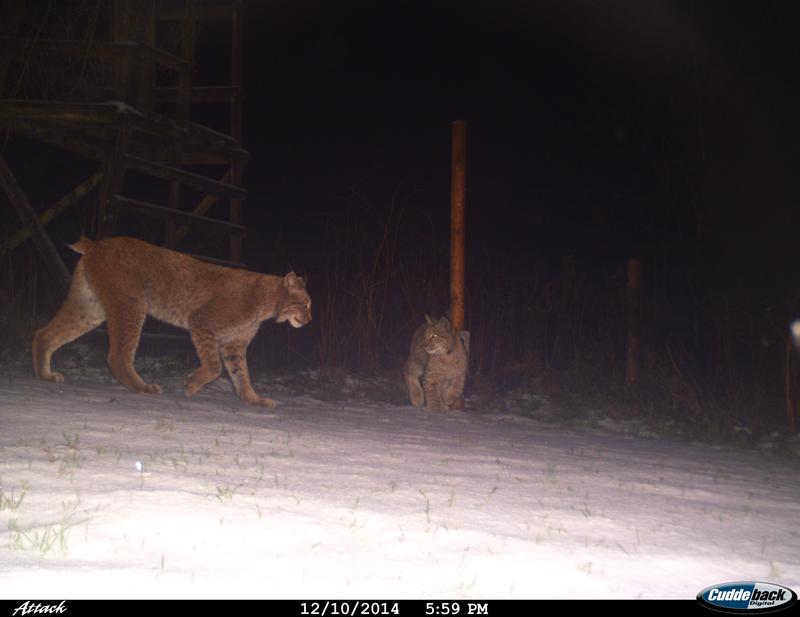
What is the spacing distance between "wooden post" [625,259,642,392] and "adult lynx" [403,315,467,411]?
2.38 m

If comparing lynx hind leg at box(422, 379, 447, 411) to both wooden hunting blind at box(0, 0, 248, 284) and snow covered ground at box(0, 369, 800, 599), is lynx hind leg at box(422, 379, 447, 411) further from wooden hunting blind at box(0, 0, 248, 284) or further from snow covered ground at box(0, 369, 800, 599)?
snow covered ground at box(0, 369, 800, 599)

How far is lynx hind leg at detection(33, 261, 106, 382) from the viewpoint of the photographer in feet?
21.5

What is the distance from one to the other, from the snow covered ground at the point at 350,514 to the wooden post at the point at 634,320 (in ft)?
13.7

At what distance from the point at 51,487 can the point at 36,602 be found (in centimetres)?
109

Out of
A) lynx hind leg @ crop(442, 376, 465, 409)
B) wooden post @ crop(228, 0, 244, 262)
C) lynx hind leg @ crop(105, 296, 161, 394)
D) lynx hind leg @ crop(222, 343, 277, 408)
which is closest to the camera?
lynx hind leg @ crop(105, 296, 161, 394)

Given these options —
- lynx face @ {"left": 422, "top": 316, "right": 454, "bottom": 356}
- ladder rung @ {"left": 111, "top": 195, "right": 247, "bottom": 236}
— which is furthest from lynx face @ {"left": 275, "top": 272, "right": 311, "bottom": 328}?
ladder rung @ {"left": 111, "top": 195, "right": 247, "bottom": 236}

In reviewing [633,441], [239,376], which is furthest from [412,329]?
[633,441]

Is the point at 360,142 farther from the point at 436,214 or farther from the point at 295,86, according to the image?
the point at 436,214

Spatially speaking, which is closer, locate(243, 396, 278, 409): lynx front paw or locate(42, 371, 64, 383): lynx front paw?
locate(42, 371, 64, 383): lynx front paw

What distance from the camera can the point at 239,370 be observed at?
7004 mm

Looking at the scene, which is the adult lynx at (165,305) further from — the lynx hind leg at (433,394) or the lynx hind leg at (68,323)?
the lynx hind leg at (433,394)

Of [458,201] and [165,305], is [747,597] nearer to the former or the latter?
[165,305]

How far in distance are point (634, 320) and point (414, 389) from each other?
2790 mm

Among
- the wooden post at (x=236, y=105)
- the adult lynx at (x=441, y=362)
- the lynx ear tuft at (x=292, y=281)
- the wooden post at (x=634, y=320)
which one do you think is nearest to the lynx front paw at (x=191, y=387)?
the lynx ear tuft at (x=292, y=281)
